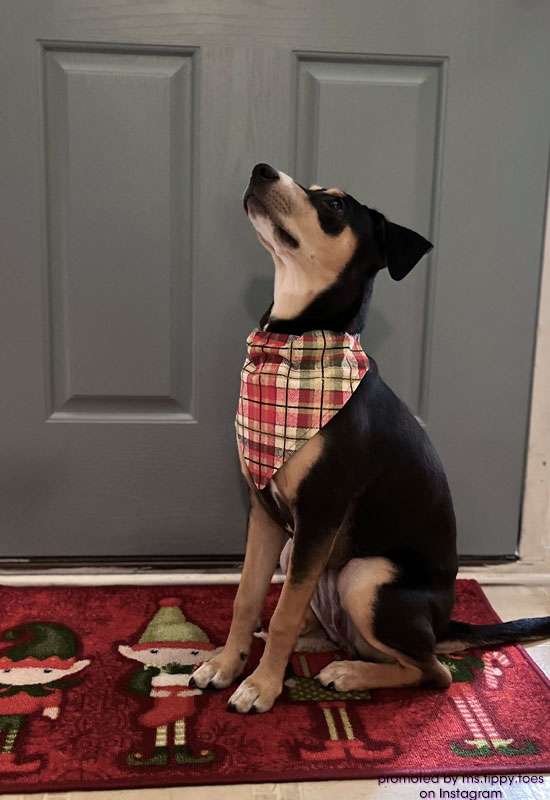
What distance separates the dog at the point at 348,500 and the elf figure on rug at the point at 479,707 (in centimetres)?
5

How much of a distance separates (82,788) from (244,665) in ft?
1.32

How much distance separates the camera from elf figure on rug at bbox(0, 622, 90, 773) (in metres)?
1.24

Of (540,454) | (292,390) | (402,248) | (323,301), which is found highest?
(402,248)

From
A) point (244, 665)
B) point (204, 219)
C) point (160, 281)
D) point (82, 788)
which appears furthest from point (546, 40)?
point (82, 788)

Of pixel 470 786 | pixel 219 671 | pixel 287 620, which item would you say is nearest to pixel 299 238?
pixel 287 620

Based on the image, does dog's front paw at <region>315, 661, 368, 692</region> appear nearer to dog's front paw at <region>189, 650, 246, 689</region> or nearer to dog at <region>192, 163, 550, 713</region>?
dog at <region>192, 163, 550, 713</region>

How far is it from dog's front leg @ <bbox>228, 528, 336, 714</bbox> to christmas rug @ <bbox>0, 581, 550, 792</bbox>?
0.09 ft

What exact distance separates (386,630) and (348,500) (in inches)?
9.6

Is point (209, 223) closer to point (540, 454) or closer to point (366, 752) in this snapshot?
point (540, 454)

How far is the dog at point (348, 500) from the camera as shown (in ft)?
4.41

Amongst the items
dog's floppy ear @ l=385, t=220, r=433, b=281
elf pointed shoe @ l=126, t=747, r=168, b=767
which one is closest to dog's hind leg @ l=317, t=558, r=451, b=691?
elf pointed shoe @ l=126, t=747, r=168, b=767

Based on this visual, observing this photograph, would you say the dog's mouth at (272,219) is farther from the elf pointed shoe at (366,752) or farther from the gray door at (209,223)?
the elf pointed shoe at (366,752)

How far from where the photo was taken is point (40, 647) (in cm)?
153

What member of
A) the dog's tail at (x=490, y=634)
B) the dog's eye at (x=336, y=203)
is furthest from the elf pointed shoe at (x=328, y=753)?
the dog's eye at (x=336, y=203)
